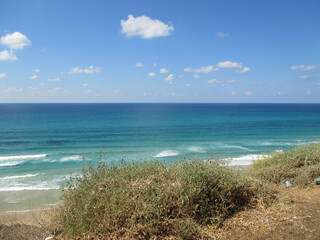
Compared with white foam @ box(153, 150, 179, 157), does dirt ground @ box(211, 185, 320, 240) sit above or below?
above

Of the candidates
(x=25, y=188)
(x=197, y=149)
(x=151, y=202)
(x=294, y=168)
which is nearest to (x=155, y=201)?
(x=151, y=202)

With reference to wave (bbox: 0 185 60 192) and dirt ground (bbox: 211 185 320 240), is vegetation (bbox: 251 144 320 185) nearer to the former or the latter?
dirt ground (bbox: 211 185 320 240)

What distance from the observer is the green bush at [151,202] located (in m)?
4.14

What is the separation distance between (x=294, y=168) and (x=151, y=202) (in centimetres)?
616

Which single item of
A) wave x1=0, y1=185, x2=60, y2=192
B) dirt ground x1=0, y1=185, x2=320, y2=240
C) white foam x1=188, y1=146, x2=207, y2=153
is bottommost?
wave x1=0, y1=185, x2=60, y2=192

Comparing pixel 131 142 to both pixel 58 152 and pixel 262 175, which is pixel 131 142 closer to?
pixel 58 152

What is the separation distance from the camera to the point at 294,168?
26.3 feet

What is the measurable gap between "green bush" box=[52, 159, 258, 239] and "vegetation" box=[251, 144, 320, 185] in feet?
9.06

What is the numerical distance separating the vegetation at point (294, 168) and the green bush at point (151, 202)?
276cm

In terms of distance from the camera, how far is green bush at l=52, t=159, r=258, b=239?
4.14 metres

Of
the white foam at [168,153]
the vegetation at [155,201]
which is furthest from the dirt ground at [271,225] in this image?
the white foam at [168,153]

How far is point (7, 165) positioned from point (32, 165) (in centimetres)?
224

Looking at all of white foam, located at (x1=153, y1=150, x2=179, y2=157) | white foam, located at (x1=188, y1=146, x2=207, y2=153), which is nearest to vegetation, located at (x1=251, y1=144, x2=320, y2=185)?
white foam, located at (x1=153, y1=150, x2=179, y2=157)

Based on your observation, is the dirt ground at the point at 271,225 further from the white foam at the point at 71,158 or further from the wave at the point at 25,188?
the white foam at the point at 71,158
